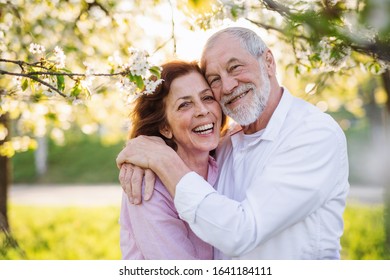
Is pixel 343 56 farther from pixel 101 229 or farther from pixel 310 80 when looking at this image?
pixel 101 229

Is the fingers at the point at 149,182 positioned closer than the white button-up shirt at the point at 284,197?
No

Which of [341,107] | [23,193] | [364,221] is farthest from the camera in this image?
[23,193]

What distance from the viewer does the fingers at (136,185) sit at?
2557mm

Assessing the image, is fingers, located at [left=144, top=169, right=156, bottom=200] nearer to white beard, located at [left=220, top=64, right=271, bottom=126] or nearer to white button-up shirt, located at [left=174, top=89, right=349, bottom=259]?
white button-up shirt, located at [left=174, top=89, right=349, bottom=259]

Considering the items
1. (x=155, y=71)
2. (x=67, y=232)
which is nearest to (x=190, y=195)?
(x=155, y=71)

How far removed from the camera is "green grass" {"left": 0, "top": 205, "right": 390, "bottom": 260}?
5.78 metres

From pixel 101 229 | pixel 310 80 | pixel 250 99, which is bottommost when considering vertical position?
pixel 101 229

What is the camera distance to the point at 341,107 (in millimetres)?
11180

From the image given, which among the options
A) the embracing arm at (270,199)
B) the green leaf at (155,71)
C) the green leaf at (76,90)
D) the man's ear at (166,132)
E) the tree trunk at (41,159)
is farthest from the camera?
the tree trunk at (41,159)

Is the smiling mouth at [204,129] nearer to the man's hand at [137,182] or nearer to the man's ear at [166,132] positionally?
the man's ear at [166,132]

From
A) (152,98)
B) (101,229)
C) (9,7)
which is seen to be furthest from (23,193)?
(152,98)

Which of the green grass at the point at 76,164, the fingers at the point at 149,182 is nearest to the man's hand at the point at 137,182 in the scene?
the fingers at the point at 149,182

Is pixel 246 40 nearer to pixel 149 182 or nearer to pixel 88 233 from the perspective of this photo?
pixel 149 182
